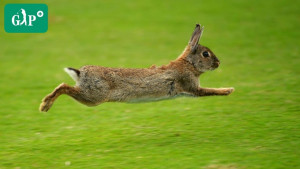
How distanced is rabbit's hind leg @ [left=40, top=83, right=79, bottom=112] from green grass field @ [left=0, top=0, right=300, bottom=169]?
2.79ft

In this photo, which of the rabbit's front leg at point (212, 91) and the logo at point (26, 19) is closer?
the rabbit's front leg at point (212, 91)

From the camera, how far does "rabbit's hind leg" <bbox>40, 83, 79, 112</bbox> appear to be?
8.20 m

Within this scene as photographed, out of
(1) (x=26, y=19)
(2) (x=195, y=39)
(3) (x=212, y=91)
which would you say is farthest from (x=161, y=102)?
(1) (x=26, y=19)

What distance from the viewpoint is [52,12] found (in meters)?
25.5

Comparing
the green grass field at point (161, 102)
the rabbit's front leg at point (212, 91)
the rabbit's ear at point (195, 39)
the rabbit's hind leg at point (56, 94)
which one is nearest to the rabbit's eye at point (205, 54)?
the rabbit's ear at point (195, 39)

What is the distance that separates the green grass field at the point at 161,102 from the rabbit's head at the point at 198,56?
1.13 meters

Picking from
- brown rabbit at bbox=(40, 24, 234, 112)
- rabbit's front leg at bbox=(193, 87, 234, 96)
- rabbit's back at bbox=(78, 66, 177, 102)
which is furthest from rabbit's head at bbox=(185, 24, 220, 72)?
rabbit's back at bbox=(78, 66, 177, 102)

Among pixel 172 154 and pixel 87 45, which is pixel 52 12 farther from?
pixel 172 154

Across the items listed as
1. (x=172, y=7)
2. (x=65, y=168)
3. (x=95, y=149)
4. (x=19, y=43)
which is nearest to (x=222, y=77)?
(x=95, y=149)

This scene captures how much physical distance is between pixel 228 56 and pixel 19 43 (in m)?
8.63

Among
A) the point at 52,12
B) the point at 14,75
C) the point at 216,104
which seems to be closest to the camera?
the point at 216,104

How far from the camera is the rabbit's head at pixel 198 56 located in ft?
31.3

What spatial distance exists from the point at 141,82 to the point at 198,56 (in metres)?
1.42

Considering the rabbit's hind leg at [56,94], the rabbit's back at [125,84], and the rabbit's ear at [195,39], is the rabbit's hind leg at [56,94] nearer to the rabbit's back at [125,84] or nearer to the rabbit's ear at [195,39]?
the rabbit's back at [125,84]
